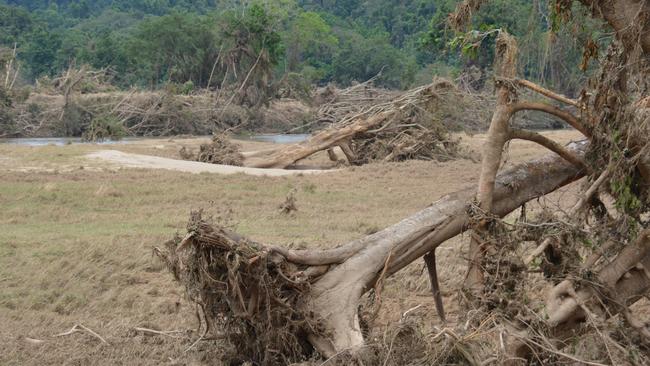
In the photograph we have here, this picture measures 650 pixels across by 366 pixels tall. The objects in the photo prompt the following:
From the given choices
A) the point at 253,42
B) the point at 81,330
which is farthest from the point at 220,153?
the point at 253,42

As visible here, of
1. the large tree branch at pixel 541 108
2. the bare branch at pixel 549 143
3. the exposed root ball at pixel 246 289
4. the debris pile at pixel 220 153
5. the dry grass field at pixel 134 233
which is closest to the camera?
the exposed root ball at pixel 246 289

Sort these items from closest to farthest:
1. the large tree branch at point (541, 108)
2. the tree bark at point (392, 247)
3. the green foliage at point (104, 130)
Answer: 1. the tree bark at point (392, 247)
2. the large tree branch at point (541, 108)
3. the green foliage at point (104, 130)

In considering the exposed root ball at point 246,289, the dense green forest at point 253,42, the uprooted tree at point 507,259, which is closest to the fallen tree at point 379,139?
the dense green forest at point 253,42

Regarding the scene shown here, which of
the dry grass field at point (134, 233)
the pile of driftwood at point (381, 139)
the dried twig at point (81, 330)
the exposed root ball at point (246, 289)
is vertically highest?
the exposed root ball at point (246, 289)

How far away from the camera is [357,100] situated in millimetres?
24438

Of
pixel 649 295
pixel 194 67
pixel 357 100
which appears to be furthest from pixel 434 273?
pixel 194 67

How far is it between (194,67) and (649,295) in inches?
1585

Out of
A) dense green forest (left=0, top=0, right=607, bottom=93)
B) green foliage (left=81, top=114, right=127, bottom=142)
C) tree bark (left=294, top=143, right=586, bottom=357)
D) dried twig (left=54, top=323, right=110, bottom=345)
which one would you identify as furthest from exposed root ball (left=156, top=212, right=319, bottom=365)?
green foliage (left=81, top=114, right=127, bottom=142)

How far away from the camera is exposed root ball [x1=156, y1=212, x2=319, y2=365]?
20.6ft

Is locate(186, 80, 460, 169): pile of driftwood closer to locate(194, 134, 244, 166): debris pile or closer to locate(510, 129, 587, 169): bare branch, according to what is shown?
locate(194, 134, 244, 166): debris pile

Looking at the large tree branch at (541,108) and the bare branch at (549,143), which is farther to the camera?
the bare branch at (549,143)

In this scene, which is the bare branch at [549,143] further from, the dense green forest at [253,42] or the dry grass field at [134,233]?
the dense green forest at [253,42]

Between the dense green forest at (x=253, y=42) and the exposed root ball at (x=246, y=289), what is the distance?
853 inches

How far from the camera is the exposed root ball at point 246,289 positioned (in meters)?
6.29
